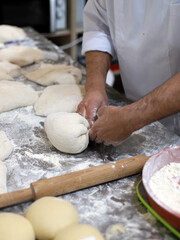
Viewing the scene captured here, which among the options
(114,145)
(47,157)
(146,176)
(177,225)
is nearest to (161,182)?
(146,176)

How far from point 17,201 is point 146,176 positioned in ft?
1.32

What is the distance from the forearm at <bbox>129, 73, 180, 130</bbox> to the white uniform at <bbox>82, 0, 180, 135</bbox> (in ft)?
1.22

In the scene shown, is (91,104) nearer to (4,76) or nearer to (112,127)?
(112,127)

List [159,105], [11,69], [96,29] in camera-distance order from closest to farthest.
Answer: [159,105]
[96,29]
[11,69]

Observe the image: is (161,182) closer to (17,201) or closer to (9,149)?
(17,201)

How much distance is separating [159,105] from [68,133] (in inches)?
14.0

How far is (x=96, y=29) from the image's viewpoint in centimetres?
163

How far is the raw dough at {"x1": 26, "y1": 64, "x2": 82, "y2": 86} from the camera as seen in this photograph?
169 cm

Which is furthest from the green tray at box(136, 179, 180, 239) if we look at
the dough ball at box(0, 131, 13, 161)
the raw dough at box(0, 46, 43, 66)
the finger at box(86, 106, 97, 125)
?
the raw dough at box(0, 46, 43, 66)

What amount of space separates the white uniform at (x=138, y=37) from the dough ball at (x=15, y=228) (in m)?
0.93

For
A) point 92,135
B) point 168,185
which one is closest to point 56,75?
point 92,135

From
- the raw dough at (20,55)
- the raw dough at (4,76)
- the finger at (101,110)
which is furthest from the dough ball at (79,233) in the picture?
the raw dough at (20,55)

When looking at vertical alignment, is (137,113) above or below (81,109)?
above

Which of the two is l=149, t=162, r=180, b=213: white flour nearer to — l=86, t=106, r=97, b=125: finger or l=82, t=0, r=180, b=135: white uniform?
l=86, t=106, r=97, b=125: finger
